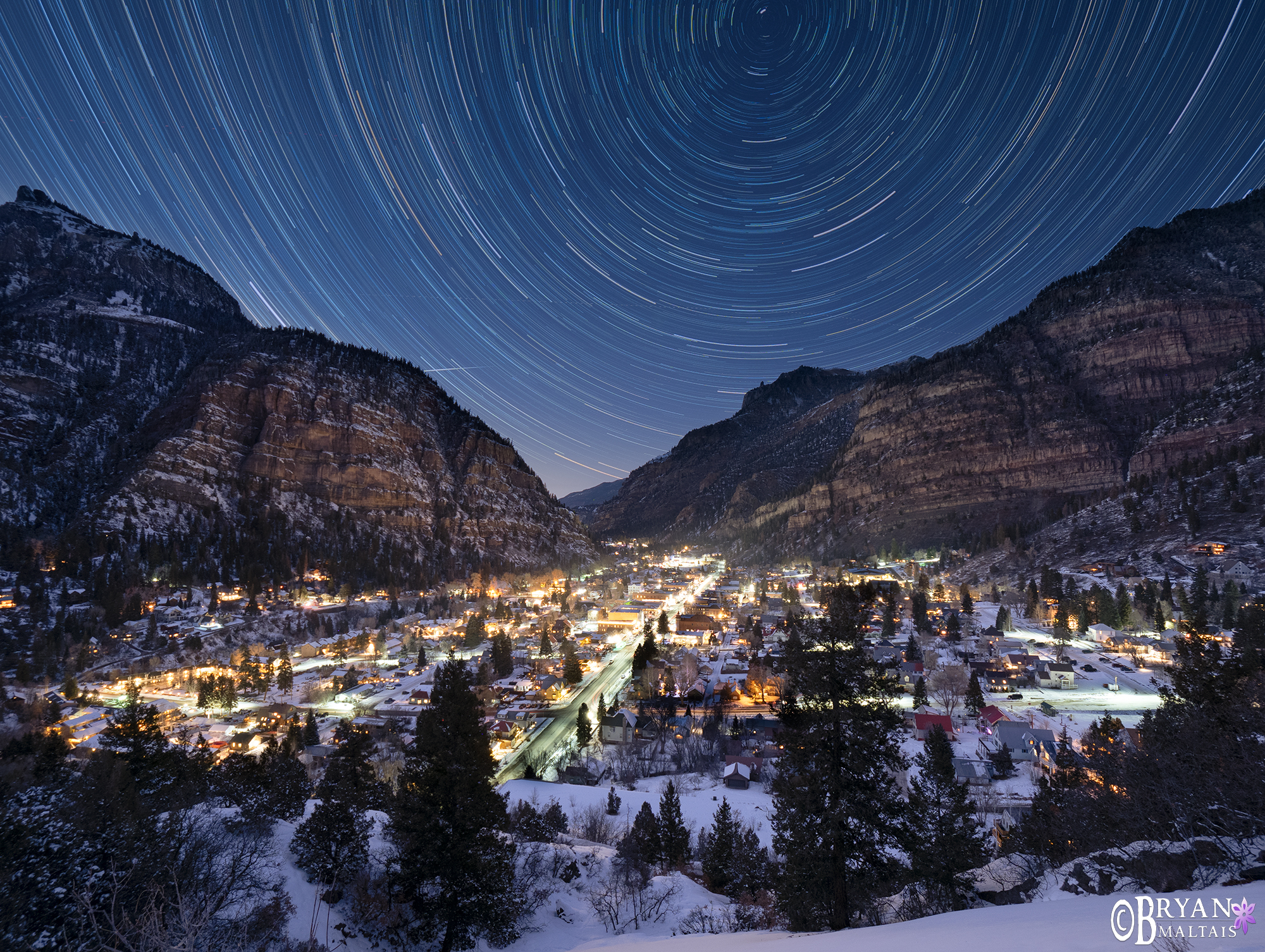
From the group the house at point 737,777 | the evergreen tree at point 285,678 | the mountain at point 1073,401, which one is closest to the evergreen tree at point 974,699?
the house at point 737,777

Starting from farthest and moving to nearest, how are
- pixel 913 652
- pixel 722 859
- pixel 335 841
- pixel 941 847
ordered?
pixel 913 652 < pixel 722 859 < pixel 335 841 < pixel 941 847

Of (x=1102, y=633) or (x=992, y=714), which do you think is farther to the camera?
(x=1102, y=633)

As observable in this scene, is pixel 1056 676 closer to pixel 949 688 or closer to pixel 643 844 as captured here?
pixel 949 688

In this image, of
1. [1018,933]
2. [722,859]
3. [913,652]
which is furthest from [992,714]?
[1018,933]

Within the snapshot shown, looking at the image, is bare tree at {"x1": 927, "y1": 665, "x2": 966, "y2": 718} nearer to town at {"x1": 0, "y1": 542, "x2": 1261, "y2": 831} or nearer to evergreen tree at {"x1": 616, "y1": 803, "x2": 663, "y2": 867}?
town at {"x1": 0, "y1": 542, "x2": 1261, "y2": 831}

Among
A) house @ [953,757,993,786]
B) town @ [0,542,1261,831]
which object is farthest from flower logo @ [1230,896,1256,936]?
house @ [953,757,993,786]

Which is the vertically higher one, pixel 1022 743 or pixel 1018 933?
pixel 1018 933

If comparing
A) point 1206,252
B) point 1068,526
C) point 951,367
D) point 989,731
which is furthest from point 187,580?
point 1206,252
